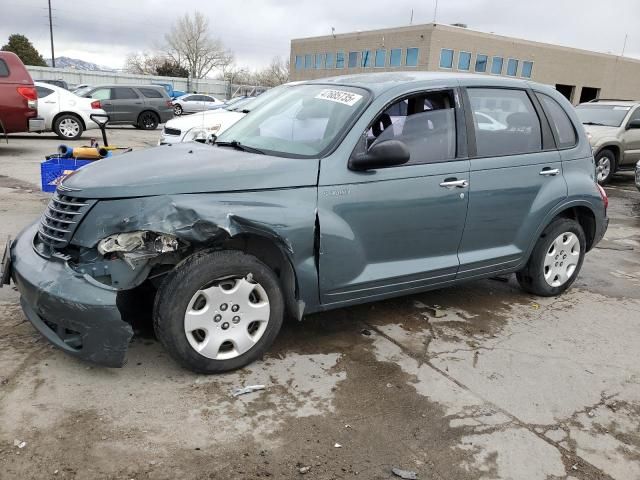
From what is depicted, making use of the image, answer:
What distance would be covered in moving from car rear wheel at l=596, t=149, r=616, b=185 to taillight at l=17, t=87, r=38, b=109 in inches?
450

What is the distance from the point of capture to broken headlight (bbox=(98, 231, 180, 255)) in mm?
2916

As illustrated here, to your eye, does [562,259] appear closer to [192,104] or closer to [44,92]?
[44,92]

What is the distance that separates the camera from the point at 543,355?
3771mm

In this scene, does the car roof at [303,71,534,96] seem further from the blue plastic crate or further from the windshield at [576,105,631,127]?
the windshield at [576,105,631,127]

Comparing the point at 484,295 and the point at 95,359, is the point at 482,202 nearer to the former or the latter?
the point at 484,295

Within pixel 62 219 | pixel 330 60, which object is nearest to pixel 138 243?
pixel 62 219

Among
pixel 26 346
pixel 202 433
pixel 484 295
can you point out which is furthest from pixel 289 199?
pixel 484 295

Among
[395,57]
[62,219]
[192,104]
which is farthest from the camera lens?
[395,57]

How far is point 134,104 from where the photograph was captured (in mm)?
19109

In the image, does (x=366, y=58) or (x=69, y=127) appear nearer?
(x=69, y=127)

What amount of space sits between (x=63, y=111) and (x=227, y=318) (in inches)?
524

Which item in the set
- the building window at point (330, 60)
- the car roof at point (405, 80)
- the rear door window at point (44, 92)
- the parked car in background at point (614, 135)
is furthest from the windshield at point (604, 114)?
the building window at point (330, 60)

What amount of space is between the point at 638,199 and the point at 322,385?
9.75 metres

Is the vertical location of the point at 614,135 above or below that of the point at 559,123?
below
